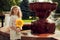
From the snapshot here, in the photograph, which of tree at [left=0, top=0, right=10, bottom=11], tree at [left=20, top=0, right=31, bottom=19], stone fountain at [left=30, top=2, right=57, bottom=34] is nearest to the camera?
stone fountain at [left=30, top=2, right=57, bottom=34]

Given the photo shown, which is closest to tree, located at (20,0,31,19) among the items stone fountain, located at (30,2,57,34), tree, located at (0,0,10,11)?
tree, located at (0,0,10,11)

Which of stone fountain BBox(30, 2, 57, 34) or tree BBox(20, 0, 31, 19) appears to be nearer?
stone fountain BBox(30, 2, 57, 34)

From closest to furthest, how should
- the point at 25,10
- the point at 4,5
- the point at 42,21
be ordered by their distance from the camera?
1. the point at 42,21
2. the point at 4,5
3. the point at 25,10

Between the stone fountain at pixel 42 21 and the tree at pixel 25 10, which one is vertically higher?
the stone fountain at pixel 42 21

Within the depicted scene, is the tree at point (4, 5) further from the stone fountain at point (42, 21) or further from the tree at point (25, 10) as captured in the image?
the stone fountain at point (42, 21)

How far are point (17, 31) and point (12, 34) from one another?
0.14m

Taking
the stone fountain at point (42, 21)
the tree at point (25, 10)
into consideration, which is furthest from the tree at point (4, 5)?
the stone fountain at point (42, 21)

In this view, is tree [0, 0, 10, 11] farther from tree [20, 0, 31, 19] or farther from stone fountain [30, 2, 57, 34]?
stone fountain [30, 2, 57, 34]

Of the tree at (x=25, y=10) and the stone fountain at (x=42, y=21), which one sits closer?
the stone fountain at (x=42, y=21)

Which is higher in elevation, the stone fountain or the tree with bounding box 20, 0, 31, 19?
the stone fountain

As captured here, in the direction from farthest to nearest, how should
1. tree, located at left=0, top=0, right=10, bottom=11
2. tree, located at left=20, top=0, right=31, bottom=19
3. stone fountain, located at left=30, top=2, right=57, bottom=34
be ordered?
tree, located at left=20, top=0, right=31, bottom=19, tree, located at left=0, top=0, right=10, bottom=11, stone fountain, located at left=30, top=2, right=57, bottom=34

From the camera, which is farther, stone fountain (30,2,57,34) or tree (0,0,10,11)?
tree (0,0,10,11)

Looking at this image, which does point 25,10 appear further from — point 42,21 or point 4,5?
point 42,21

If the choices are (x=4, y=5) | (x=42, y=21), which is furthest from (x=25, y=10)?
(x=42, y=21)
